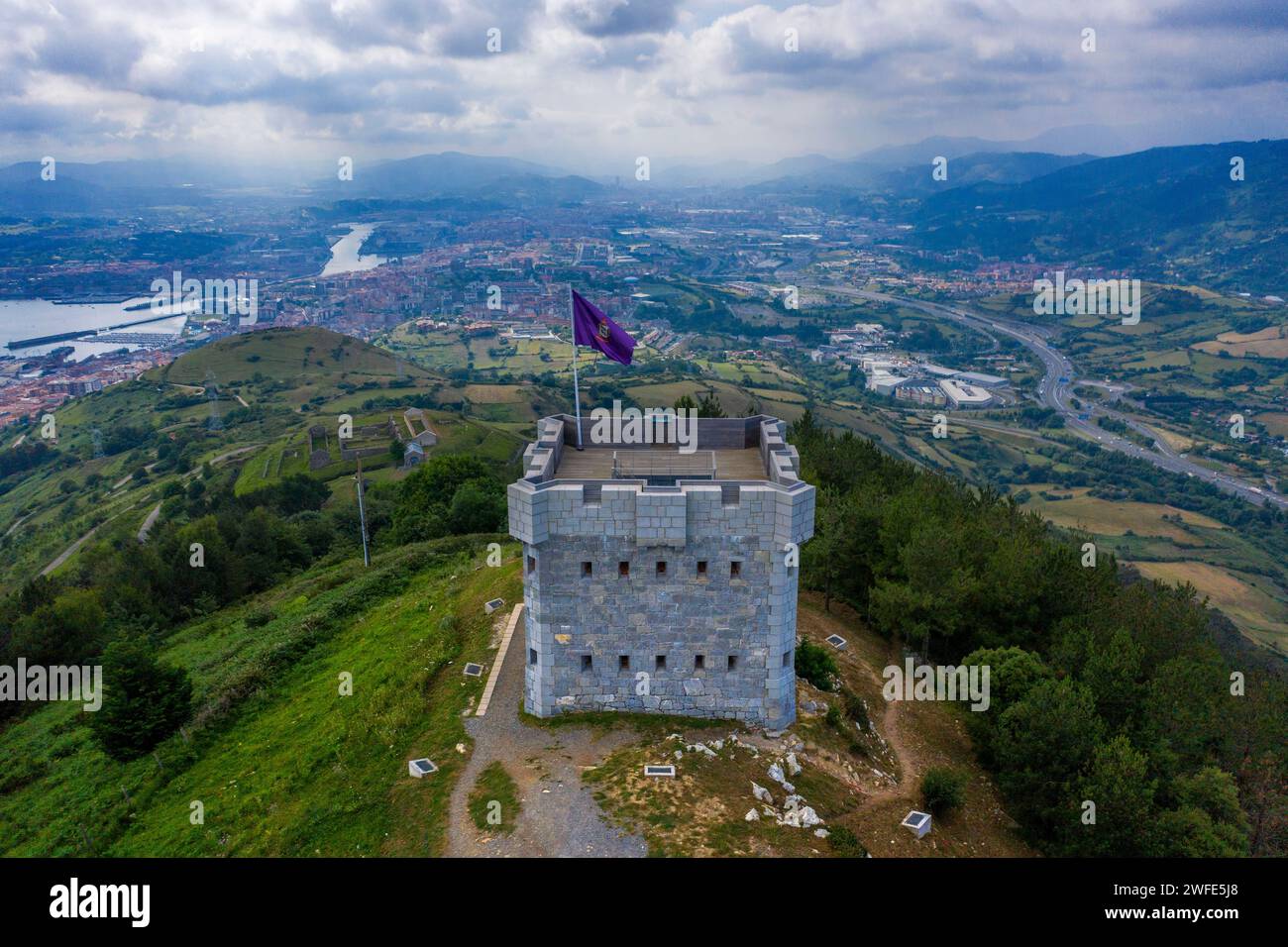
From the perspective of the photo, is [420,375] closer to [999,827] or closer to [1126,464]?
[1126,464]

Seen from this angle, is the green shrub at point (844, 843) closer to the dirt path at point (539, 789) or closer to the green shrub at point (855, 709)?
the dirt path at point (539, 789)

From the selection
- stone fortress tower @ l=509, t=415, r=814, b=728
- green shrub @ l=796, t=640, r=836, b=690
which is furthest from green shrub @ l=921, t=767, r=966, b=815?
green shrub @ l=796, t=640, r=836, b=690

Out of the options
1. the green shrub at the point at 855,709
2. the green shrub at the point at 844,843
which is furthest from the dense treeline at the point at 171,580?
the green shrub at the point at 855,709

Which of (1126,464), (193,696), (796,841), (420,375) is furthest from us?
A: (420,375)

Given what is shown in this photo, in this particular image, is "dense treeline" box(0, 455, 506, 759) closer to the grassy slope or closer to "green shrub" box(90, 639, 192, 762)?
"green shrub" box(90, 639, 192, 762)

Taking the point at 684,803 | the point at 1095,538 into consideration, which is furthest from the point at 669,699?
the point at 1095,538
